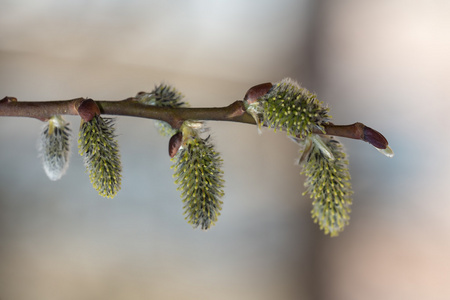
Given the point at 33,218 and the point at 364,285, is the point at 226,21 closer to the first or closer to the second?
the point at 33,218

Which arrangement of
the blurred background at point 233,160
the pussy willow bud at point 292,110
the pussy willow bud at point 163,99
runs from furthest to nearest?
the blurred background at point 233,160 → the pussy willow bud at point 163,99 → the pussy willow bud at point 292,110

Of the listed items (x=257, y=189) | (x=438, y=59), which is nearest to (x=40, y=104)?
(x=257, y=189)

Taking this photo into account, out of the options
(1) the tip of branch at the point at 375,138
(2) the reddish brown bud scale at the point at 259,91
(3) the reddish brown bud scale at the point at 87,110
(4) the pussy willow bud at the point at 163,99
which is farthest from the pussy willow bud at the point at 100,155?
(1) the tip of branch at the point at 375,138

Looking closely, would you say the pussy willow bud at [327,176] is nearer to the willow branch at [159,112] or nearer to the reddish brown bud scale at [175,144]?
the willow branch at [159,112]

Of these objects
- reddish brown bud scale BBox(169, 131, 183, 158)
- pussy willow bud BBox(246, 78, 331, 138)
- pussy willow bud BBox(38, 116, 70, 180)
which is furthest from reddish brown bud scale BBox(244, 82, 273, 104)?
pussy willow bud BBox(38, 116, 70, 180)

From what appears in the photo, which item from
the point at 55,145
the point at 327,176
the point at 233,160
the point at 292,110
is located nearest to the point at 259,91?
the point at 292,110

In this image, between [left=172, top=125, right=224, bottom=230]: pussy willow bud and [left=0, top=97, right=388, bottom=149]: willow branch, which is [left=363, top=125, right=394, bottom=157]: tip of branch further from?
[left=172, top=125, right=224, bottom=230]: pussy willow bud
